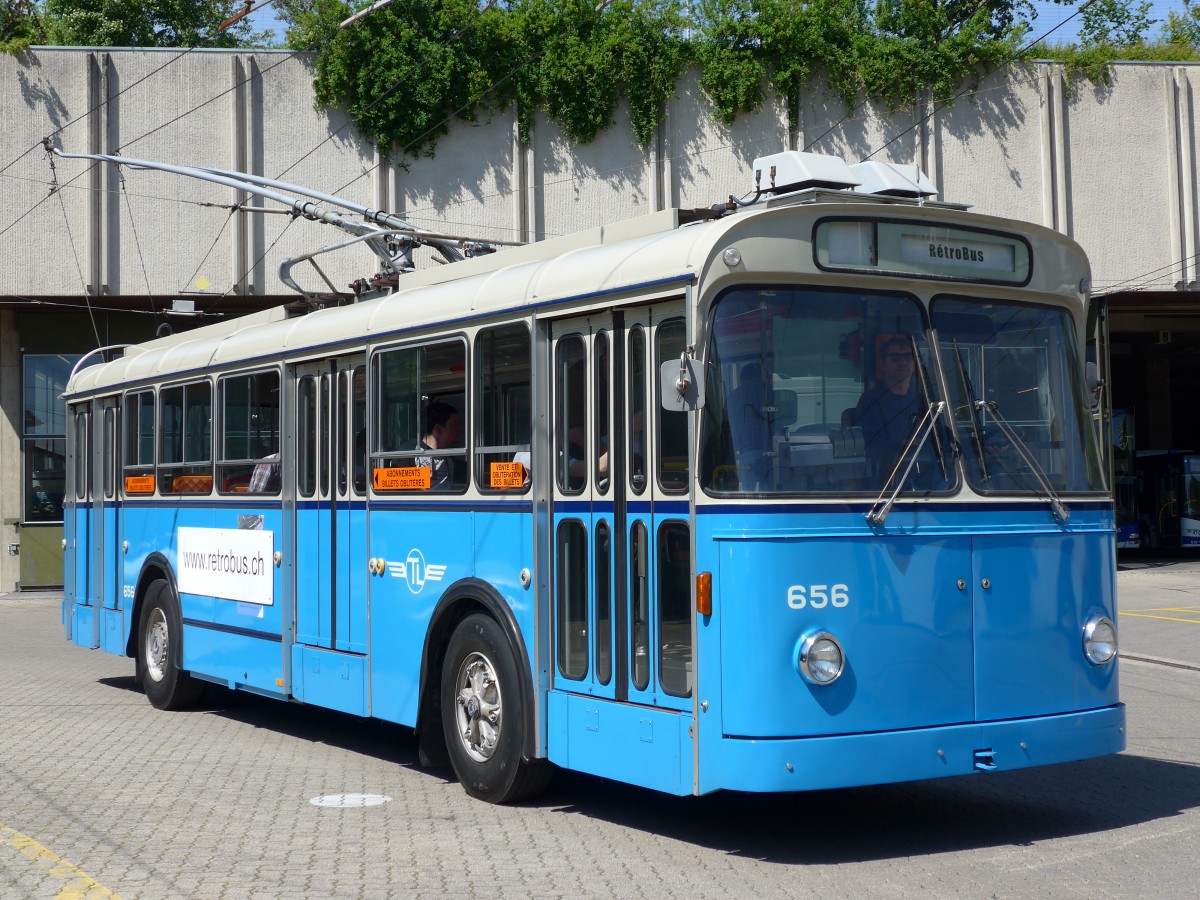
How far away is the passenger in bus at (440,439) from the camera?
27.9ft

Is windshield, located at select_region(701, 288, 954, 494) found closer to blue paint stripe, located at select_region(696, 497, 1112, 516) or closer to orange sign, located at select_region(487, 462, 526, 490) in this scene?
blue paint stripe, located at select_region(696, 497, 1112, 516)

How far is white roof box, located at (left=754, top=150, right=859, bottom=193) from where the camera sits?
763 cm

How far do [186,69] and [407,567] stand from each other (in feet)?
70.8

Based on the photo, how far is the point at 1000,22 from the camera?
33.1 m

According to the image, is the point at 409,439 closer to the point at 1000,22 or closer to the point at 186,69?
the point at 186,69

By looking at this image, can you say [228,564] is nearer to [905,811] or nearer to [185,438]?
[185,438]

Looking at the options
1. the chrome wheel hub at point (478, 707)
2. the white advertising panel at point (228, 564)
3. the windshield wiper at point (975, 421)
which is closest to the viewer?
the windshield wiper at point (975, 421)

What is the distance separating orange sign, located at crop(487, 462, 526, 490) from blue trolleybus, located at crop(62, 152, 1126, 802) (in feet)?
0.05

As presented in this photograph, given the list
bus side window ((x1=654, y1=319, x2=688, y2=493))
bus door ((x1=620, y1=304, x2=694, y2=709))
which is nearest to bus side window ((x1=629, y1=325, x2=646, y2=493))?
bus door ((x1=620, y1=304, x2=694, y2=709))

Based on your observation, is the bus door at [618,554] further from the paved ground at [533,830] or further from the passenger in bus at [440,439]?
the passenger in bus at [440,439]

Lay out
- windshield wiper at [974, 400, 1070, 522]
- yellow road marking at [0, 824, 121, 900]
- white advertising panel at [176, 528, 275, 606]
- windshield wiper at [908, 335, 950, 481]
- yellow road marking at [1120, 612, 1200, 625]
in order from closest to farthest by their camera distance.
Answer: yellow road marking at [0, 824, 121, 900] → windshield wiper at [908, 335, 950, 481] → windshield wiper at [974, 400, 1070, 522] → white advertising panel at [176, 528, 275, 606] → yellow road marking at [1120, 612, 1200, 625]

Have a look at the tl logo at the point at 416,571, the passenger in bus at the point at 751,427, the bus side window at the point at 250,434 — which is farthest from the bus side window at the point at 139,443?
the passenger in bus at the point at 751,427

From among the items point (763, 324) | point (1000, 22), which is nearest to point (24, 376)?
point (1000, 22)

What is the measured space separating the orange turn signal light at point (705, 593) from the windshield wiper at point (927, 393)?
1.23m
